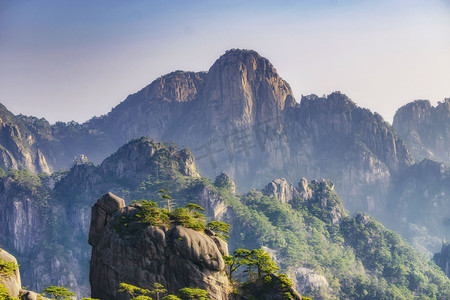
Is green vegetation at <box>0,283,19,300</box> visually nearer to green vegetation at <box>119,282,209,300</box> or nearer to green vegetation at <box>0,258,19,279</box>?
green vegetation at <box>0,258,19,279</box>

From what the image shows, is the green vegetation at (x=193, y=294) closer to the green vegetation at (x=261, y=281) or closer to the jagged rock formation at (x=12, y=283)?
the green vegetation at (x=261, y=281)

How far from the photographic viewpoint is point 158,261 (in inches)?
2884

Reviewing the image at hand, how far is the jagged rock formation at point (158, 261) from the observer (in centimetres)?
7225

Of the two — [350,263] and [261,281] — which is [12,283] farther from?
[350,263]

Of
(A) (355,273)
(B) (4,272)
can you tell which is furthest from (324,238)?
(B) (4,272)

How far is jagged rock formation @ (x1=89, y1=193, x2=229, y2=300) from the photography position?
72.2 metres

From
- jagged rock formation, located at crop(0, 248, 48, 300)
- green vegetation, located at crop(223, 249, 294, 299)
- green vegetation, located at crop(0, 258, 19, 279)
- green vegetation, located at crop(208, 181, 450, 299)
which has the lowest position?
jagged rock formation, located at crop(0, 248, 48, 300)

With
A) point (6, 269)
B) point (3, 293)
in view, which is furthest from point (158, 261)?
point (3, 293)

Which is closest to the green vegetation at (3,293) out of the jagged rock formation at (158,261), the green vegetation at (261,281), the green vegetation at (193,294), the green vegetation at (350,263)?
the jagged rock formation at (158,261)

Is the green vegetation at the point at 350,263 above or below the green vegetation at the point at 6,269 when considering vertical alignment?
above

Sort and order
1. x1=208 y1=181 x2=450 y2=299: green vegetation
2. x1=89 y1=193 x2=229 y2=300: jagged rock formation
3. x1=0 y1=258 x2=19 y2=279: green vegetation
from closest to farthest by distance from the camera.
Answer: x1=0 y1=258 x2=19 y2=279: green vegetation
x1=89 y1=193 x2=229 y2=300: jagged rock formation
x1=208 y1=181 x2=450 y2=299: green vegetation

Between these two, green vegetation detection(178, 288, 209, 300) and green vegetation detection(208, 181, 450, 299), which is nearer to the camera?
green vegetation detection(178, 288, 209, 300)

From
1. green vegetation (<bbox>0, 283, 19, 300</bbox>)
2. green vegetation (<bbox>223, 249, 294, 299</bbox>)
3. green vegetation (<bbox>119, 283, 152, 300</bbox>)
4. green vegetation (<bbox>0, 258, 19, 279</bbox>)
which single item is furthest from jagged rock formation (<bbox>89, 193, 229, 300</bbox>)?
green vegetation (<bbox>0, 283, 19, 300</bbox>)

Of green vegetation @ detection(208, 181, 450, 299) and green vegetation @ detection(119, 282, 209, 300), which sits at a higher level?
green vegetation @ detection(208, 181, 450, 299)
